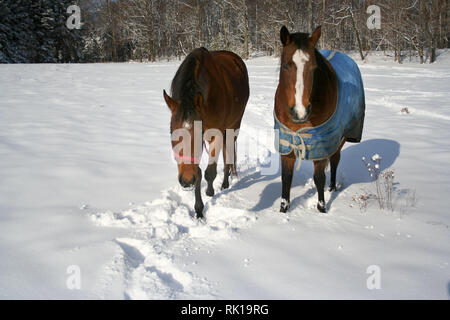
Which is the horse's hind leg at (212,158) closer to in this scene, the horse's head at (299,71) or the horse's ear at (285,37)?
the horse's head at (299,71)

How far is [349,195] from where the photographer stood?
3.33 m

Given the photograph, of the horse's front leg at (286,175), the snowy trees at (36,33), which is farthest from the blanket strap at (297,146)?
the snowy trees at (36,33)


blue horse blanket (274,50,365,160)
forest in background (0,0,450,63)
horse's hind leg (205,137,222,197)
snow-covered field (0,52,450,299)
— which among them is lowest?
snow-covered field (0,52,450,299)

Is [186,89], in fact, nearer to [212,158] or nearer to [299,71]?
[299,71]

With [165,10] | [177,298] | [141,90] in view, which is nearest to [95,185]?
[177,298]

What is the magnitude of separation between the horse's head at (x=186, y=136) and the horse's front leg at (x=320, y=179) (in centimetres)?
137

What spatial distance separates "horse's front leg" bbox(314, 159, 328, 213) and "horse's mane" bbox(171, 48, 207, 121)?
1.49m

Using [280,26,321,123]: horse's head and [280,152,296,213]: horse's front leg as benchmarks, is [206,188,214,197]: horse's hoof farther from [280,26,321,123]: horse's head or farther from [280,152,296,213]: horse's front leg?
[280,26,321,123]: horse's head

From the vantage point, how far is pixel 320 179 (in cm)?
Result: 290

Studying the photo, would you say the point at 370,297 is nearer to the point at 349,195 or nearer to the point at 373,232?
the point at 373,232

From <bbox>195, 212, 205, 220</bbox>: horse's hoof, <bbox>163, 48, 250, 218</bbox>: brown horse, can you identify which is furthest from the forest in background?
<bbox>195, 212, 205, 220</bbox>: horse's hoof

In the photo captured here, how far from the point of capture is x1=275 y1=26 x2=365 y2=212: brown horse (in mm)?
2070

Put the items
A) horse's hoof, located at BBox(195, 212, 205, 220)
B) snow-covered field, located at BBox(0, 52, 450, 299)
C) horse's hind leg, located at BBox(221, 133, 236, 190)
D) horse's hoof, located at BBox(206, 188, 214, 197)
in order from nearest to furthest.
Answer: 1. snow-covered field, located at BBox(0, 52, 450, 299)
2. horse's hoof, located at BBox(195, 212, 205, 220)
3. horse's hoof, located at BBox(206, 188, 214, 197)
4. horse's hind leg, located at BBox(221, 133, 236, 190)

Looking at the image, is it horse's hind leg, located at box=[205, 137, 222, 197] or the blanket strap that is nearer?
the blanket strap
